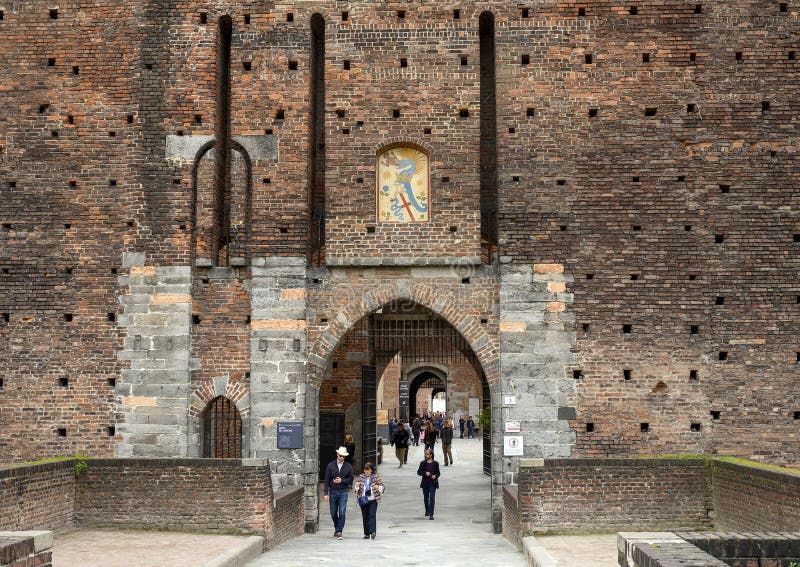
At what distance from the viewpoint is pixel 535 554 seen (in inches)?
409

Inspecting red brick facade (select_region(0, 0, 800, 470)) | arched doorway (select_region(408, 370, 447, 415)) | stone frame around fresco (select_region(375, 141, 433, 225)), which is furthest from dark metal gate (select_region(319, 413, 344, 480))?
arched doorway (select_region(408, 370, 447, 415))

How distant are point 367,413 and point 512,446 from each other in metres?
6.03

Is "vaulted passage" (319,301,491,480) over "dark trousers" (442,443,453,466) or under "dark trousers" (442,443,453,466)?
over

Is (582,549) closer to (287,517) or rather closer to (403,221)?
(287,517)

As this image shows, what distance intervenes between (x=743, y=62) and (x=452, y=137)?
16.5 ft

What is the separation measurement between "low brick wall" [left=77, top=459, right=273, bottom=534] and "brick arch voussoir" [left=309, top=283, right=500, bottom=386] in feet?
10.7

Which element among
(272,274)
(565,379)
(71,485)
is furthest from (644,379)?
(71,485)

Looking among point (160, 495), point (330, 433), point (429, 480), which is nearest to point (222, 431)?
point (330, 433)

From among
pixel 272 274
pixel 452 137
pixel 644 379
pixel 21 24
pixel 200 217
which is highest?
pixel 21 24

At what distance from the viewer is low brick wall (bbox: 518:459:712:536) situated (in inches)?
472

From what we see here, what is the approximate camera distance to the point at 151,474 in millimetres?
12039

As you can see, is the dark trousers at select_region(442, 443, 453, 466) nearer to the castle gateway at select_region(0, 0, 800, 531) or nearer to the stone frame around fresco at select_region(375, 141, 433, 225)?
the castle gateway at select_region(0, 0, 800, 531)

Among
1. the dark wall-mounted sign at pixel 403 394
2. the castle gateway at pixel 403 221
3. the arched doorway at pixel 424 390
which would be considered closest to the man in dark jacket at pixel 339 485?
the castle gateway at pixel 403 221

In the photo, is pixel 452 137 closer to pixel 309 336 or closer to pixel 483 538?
pixel 309 336
